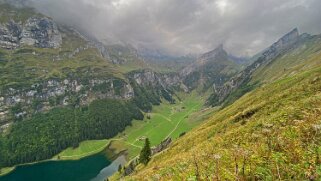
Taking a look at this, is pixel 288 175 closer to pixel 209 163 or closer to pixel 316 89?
pixel 209 163

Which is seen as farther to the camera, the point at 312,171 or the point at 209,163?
the point at 209,163

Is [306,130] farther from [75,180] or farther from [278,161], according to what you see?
[75,180]

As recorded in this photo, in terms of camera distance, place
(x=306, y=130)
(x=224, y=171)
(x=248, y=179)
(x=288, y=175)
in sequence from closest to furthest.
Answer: (x=288, y=175)
(x=248, y=179)
(x=224, y=171)
(x=306, y=130)

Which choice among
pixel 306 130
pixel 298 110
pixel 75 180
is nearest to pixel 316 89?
pixel 298 110

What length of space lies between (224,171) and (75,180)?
199m

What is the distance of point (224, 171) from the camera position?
1448cm

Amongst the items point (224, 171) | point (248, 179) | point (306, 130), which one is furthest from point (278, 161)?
point (306, 130)

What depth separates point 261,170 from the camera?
41.2 feet

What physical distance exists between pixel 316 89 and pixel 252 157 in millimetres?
44760

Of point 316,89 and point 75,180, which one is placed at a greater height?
point 316,89

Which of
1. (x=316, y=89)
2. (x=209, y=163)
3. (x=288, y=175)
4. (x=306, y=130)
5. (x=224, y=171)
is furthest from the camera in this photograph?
(x=316, y=89)

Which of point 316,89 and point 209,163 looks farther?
point 316,89

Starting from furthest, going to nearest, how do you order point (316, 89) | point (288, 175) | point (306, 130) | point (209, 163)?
point (316, 89), point (209, 163), point (306, 130), point (288, 175)

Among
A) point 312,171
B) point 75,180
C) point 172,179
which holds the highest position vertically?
point 312,171
